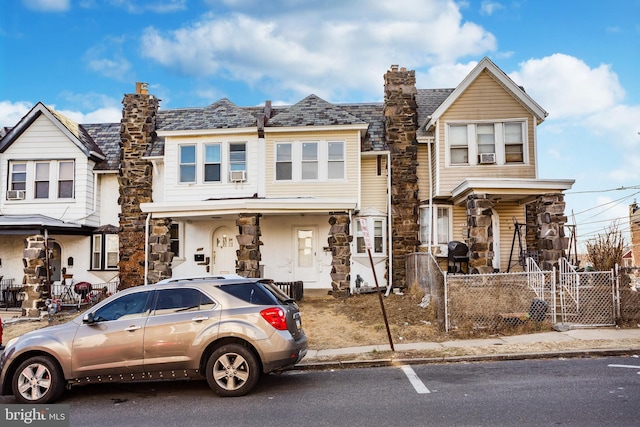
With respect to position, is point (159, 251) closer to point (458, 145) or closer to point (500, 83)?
point (458, 145)

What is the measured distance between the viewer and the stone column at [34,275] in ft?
58.7

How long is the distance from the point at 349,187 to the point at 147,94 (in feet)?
30.5

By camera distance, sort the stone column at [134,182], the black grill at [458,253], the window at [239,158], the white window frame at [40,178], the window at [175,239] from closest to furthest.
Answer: the black grill at [458,253]
the window at [239,158]
the stone column at [134,182]
the window at [175,239]
the white window frame at [40,178]

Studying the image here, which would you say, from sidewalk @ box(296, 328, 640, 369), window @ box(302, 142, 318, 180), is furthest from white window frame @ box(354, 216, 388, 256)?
sidewalk @ box(296, 328, 640, 369)

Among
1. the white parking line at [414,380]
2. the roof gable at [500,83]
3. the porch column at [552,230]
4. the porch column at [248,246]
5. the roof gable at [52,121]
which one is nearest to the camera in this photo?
the white parking line at [414,380]

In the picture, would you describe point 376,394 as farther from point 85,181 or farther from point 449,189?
point 85,181

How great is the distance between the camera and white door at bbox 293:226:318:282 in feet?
65.1

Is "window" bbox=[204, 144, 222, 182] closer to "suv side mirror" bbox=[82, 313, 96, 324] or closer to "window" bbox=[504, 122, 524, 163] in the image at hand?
"window" bbox=[504, 122, 524, 163]

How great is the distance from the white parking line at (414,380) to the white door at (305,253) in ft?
35.2

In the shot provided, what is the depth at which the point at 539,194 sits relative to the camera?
1681 centimetres

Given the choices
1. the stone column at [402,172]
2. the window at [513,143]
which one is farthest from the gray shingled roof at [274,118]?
the window at [513,143]

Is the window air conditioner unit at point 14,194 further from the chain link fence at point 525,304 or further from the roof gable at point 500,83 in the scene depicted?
the chain link fence at point 525,304

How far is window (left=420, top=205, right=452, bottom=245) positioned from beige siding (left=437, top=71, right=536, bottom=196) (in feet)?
4.14

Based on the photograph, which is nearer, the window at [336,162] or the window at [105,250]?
the window at [336,162]
